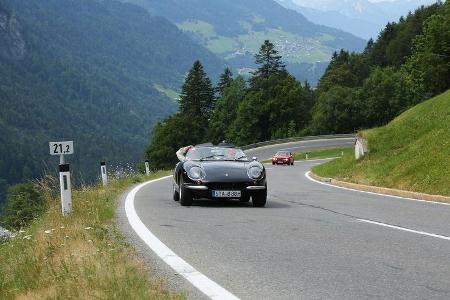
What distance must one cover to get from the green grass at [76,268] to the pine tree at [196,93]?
339 ft

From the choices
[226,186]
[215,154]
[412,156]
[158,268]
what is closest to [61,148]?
[226,186]

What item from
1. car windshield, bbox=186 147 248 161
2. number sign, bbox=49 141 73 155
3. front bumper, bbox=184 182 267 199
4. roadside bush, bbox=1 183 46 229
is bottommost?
roadside bush, bbox=1 183 46 229

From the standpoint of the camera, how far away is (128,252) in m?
7.09

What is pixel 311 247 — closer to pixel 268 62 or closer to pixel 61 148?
pixel 61 148

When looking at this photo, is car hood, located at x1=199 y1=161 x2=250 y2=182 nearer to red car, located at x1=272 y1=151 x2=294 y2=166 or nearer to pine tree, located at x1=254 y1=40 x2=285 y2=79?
red car, located at x1=272 y1=151 x2=294 y2=166

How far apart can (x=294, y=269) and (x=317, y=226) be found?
3.55 meters

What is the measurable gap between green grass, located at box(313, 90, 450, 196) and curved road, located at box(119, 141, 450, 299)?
4353 mm

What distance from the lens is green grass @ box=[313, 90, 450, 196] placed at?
695 inches

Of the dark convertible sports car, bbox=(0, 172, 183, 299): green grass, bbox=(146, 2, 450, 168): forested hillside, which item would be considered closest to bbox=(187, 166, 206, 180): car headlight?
the dark convertible sports car

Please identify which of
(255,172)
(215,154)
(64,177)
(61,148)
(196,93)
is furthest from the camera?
(196,93)

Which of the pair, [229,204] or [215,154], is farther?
[215,154]

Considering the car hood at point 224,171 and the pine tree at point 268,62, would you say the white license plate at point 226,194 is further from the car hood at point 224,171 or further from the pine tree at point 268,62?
the pine tree at point 268,62

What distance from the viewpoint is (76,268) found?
5848 mm

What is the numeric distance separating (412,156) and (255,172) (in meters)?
9.31
